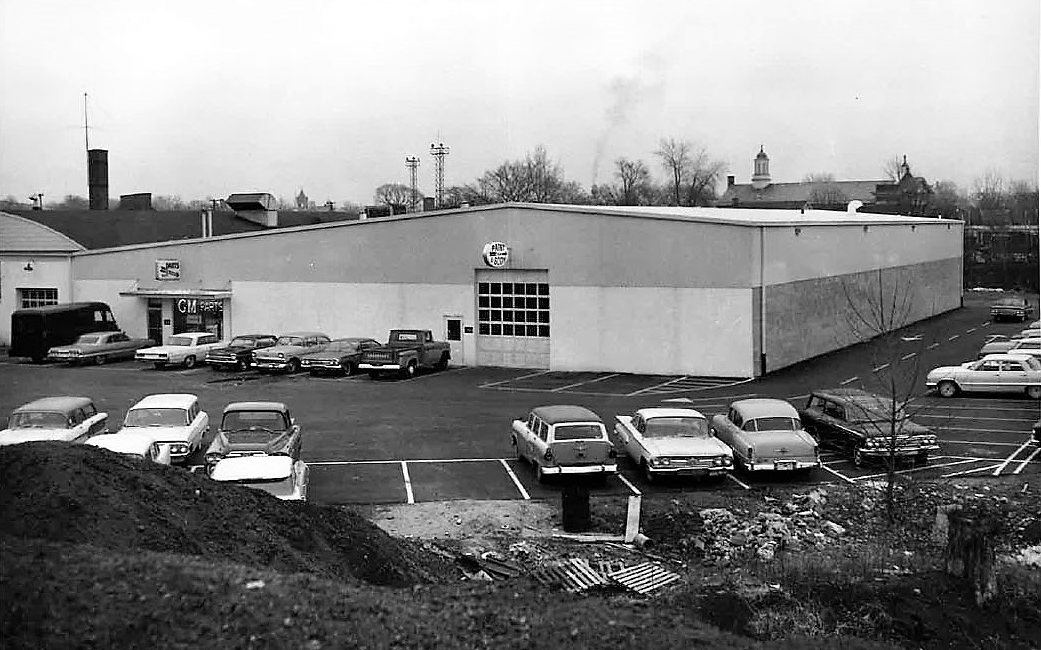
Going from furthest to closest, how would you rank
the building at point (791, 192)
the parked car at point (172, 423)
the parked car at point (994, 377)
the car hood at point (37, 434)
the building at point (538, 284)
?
the building at point (791, 192), the building at point (538, 284), the parked car at point (994, 377), the parked car at point (172, 423), the car hood at point (37, 434)

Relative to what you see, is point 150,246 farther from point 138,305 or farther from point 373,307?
point 373,307

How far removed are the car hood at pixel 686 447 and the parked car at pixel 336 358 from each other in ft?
52.7

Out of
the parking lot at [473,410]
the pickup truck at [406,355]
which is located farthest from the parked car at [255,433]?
the pickup truck at [406,355]

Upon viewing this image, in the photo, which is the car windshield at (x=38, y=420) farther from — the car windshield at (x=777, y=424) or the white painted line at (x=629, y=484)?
the car windshield at (x=777, y=424)

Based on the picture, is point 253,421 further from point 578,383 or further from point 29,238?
point 29,238

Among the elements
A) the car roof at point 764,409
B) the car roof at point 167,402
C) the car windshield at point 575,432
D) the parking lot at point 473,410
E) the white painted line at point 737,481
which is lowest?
the white painted line at point 737,481

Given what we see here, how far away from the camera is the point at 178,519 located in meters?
12.1

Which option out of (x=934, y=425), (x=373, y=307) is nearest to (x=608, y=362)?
(x=373, y=307)

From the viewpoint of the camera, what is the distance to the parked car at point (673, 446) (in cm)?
1791

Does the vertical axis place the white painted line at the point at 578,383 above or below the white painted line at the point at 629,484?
above

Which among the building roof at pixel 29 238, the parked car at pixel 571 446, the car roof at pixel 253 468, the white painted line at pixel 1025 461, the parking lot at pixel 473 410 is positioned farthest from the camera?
the building roof at pixel 29 238

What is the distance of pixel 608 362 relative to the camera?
33812mm

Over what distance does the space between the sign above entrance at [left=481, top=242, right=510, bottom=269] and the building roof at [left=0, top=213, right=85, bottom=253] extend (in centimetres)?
1857

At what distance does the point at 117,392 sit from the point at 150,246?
1275cm
